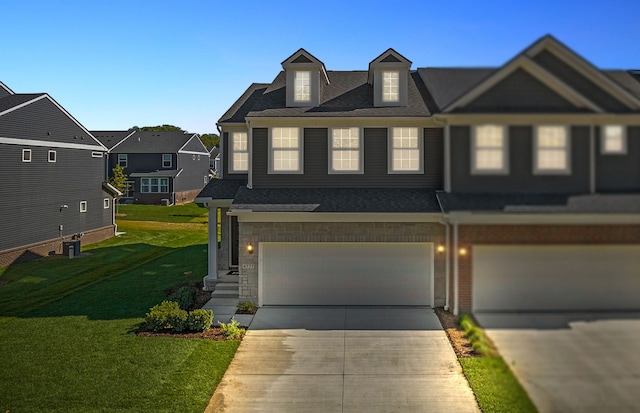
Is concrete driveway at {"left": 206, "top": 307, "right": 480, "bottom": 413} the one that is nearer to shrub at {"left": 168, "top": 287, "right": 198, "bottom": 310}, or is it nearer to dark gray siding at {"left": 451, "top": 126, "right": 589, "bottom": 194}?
shrub at {"left": 168, "top": 287, "right": 198, "bottom": 310}

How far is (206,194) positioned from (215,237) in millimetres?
1198

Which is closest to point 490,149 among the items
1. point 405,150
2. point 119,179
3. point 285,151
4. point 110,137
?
point 405,150

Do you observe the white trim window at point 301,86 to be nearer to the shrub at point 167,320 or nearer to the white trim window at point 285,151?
the white trim window at point 285,151

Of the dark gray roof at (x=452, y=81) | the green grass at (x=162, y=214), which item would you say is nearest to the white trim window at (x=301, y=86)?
the dark gray roof at (x=452, y=81)

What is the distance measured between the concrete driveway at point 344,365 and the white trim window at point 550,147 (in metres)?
4.73

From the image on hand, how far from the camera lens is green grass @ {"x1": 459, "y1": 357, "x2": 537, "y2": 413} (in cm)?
158

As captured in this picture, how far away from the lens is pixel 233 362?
7.52 metres

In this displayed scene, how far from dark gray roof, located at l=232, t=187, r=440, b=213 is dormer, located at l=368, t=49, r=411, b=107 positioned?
2.35 m

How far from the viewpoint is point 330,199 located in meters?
9.52

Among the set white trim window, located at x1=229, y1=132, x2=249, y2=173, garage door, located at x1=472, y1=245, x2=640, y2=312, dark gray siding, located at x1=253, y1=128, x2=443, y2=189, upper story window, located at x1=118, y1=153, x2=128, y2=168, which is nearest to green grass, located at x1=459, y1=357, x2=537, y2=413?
garage door, located at x1=472, y1=245, x2=640, y2=312

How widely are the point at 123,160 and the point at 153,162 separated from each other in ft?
9.04

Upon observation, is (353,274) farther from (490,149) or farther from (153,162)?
(153,162)

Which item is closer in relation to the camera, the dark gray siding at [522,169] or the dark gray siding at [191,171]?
the dark gray siding at [522,169]

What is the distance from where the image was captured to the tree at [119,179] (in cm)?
3691
